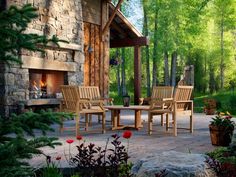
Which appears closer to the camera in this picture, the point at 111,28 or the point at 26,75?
the point at 26,75

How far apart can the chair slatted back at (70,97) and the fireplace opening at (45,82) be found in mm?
2593

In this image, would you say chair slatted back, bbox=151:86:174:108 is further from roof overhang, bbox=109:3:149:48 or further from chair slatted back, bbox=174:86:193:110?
roof overhang, bbox=109:3:149:48

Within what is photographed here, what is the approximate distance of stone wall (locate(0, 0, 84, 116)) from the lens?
9.07m

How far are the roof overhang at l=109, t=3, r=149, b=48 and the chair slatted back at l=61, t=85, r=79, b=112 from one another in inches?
237

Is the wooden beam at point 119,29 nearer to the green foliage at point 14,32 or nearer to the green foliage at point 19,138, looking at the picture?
the green foliage at point 14,32

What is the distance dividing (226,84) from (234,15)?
6.01 meters

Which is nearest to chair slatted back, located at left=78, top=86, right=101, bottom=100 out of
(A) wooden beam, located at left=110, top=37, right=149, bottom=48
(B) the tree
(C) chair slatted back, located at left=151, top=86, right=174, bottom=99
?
(C) chair slatted back, located at left=151, top=86, right=174, bottom=99

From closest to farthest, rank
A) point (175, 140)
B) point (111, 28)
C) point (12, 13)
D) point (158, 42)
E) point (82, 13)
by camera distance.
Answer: point (12, 13) < point (175, 140) < point (82, 13) < point (111, 28) < point (158, 42)

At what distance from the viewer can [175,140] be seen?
6.67 meters

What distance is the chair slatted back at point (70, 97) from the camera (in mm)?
7379

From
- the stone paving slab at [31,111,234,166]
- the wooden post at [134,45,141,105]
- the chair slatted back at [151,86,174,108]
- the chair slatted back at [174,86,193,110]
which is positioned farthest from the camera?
the wooden post at [134,45,141,105]

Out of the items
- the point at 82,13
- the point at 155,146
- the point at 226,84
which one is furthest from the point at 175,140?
the point at 226,84

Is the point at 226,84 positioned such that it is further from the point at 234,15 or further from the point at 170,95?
the point at 170,95

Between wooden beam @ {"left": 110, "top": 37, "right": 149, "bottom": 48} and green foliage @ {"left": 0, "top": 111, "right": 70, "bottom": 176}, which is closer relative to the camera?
green foliage @ {"left": 0, "top": 111, "right": 70, "bottom": 176}
